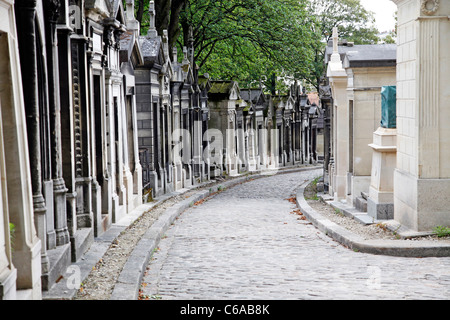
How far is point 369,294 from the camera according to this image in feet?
23.1

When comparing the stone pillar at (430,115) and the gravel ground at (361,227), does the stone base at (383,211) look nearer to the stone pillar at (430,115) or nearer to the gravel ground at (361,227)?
the gravel ground at (361,227)

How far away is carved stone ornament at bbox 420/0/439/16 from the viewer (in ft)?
32.0

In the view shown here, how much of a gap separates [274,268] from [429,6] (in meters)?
4.16

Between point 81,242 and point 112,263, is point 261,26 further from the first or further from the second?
point 112,263

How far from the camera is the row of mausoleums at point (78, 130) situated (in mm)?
5875

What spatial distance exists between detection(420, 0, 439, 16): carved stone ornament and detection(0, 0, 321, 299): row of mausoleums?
4.53 meters

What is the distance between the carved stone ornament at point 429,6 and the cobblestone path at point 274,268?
3319mm

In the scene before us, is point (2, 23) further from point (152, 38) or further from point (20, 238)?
point (152, 38)

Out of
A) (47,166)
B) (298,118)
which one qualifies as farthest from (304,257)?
(298,118)

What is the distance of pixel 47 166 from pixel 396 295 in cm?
382

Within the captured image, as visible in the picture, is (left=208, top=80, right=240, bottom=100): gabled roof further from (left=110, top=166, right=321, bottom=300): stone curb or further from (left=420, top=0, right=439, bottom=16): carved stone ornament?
(left=420, top=0, right=439, bottom=16): carved stone ornament

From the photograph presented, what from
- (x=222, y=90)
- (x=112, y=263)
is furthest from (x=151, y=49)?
(x=222, y=90)

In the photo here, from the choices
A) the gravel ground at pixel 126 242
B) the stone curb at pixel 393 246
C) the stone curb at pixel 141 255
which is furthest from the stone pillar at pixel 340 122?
the stone curb at pixel 393 246

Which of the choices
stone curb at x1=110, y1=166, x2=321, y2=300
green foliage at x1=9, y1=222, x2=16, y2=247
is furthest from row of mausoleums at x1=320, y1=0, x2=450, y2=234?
green foliage at x1=9, y1=222, x2=16, y2=247
